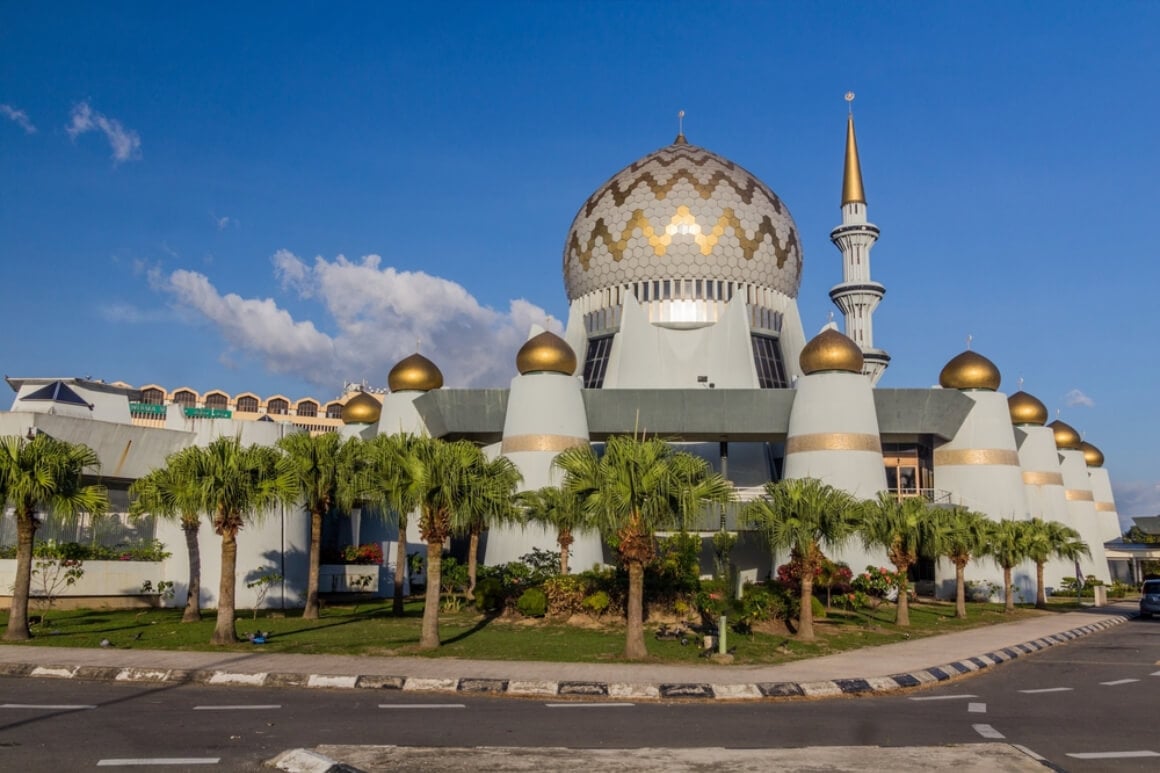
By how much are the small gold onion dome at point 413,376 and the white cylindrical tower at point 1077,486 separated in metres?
39.0

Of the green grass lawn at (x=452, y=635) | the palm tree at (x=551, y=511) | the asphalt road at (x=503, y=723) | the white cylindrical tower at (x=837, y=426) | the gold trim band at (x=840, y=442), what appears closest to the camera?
the asphalt road at (x=503, y=723)

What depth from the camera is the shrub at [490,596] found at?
27516 millimetres

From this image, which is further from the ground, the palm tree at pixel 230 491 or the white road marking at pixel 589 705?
the palm tree at pixel 230 491

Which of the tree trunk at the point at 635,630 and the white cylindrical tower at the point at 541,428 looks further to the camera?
the white cylindrical tower at the point at 541,428

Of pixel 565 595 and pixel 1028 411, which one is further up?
pixel 1028 411

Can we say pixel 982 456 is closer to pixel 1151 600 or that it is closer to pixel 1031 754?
pixel 1151 600

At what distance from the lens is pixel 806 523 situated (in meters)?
23.5

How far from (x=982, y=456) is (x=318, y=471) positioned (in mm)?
32797

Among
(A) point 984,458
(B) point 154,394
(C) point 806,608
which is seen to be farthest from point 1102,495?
(B) point 154,394

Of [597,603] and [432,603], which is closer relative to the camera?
[432,603]

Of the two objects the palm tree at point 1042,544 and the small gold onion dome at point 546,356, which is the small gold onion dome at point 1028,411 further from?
the small gold onion dome at point 546,356

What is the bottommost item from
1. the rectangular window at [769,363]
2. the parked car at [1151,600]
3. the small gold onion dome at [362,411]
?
the parked car at [1151,600]

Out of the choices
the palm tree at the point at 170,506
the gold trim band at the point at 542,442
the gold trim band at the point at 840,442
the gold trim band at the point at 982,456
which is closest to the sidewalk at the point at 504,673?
the palm tree at the point at 170,506

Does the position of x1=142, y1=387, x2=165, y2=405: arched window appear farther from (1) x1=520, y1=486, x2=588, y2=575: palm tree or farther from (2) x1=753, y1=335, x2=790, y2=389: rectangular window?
(1) x1=520, y1=486, x2=588, y2=575: palm tree
